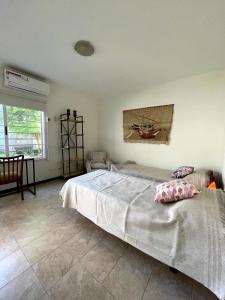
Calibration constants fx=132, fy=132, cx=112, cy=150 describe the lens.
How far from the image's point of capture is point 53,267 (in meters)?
1.22

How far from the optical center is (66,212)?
2.11 meters

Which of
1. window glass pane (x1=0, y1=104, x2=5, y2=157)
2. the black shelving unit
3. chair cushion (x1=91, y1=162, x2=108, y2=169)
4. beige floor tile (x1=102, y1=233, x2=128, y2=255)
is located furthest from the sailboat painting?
window glass pane (x1=0, y1=104, x2=5, y2=157)

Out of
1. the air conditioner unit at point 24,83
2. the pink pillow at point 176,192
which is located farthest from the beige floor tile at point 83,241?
the air conditioner unit at point 24,83

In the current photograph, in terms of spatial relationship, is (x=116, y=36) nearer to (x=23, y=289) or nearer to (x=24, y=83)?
(x=24, y=83)

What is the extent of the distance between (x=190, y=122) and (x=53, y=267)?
3.25 m

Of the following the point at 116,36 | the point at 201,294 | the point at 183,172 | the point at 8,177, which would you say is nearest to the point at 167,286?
the point at 201,294

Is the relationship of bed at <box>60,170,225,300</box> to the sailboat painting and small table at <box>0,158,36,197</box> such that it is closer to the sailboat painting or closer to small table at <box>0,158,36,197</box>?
small table at <box>0,158,36,197</box>

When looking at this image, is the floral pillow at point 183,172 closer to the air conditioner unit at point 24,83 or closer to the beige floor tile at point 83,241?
the beige floor tile at point 83,241

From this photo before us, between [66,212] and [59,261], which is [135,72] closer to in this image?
[66,212]

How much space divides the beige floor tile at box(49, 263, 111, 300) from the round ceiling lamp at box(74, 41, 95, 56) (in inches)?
105

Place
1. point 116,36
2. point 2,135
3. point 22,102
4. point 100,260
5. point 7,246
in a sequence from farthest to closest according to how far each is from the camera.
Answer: point 22,102 → point 2,135 → point 116,36 → point 7,246 → point 100,260

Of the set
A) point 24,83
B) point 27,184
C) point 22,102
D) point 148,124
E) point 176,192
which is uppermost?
point 24,83

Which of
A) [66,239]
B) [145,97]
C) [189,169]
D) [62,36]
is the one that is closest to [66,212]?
[66,239]

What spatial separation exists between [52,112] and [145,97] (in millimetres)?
2422
